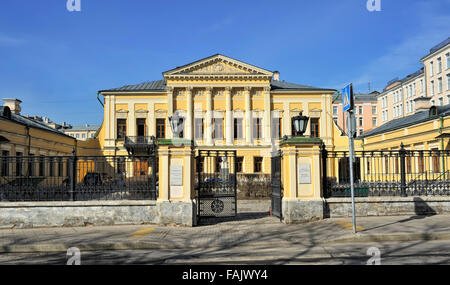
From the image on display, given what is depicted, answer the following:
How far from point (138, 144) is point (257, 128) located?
45.0 ft

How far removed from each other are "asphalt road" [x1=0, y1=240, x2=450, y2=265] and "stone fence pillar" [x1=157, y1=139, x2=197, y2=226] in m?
2.73

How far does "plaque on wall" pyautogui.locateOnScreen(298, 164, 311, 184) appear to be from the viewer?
11.6 m

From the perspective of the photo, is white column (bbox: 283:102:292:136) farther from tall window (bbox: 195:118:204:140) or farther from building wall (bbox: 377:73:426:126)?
building wall (bbox: 377:73:426:126)

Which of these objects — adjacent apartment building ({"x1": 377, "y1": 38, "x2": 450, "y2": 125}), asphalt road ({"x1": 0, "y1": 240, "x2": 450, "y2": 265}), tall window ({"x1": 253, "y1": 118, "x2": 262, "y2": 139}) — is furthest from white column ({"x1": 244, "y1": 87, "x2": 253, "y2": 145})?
asphalt road ({"x1": 0, "y1": 240, "x2": 450, "y2": 265})

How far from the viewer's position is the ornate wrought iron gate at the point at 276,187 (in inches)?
481

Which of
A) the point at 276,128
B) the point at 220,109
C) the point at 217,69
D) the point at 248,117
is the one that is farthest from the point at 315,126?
the point at 217,69

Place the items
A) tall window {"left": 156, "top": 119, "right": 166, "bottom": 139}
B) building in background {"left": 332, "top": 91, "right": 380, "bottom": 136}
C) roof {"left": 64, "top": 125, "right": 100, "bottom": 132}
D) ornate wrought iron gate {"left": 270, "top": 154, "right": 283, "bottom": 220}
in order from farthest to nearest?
roof {"left": 64, "top": 125, "right": 100, "bottom": 132} → building in background {"left": 332, "top": 91, "right": 380, "bottom": 136} → tall window {"left": 156, "top": 119, "right": 166, "bottom": 139} → ornate wrought iron gate {"left": 270, "top": 154, "right": 283, "bottom": 220}

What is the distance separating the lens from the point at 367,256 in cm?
736

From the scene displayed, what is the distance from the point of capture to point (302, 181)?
38.2 feet

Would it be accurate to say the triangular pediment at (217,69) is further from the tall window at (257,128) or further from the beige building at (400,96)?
the beige building at (400,96)

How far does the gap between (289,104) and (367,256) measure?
127 ft
